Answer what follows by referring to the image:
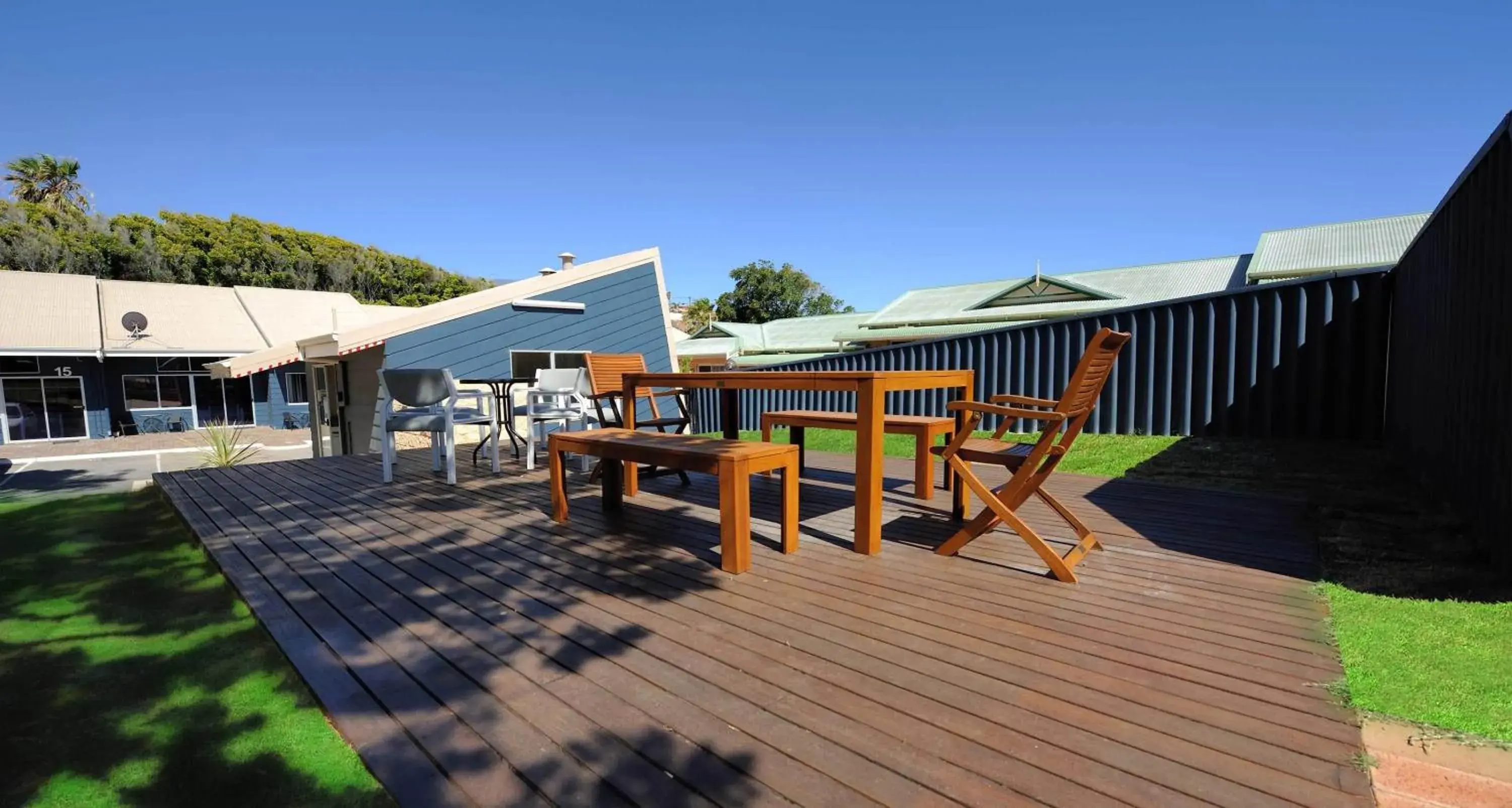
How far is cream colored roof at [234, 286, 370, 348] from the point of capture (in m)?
18.9

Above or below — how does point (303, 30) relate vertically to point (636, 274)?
above

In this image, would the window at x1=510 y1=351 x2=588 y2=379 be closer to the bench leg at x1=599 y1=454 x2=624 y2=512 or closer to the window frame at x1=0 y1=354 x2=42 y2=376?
the bench leg at x1=599 y1=454 x2=624 y2=512

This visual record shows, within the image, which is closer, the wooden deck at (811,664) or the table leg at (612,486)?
the wooden deck at (811,664)

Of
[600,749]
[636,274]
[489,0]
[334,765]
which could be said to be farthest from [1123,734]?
[489,0]

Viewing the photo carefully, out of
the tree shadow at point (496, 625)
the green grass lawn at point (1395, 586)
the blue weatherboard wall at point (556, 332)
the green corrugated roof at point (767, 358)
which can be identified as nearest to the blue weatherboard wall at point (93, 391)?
the blue weatherboard wall at point (556, 332)

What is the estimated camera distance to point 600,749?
1.47 m

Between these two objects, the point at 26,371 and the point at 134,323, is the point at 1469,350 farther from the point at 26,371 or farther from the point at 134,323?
the point at 26,371

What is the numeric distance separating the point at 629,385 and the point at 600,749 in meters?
3.25

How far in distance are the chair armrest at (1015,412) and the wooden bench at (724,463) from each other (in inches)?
34.7

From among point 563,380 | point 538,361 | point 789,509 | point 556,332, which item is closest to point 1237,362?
point 789,509

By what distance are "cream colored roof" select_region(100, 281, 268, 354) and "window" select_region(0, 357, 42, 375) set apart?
61.0 inches

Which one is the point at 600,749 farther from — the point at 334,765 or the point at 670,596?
the point at 670,596

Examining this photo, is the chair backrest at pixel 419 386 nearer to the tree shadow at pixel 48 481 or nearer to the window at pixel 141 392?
the tree shadow at pixel 48 481

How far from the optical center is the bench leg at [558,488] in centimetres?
366
